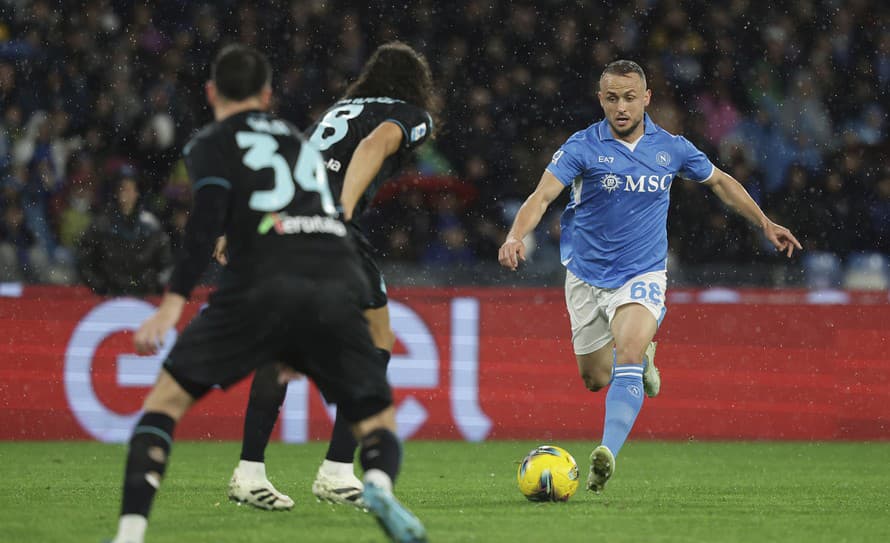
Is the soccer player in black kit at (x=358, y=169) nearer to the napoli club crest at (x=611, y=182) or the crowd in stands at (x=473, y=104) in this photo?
the napoli club crest at (x=611, y=182)

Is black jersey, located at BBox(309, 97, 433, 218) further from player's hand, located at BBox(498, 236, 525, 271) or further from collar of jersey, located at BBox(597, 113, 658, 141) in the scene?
collar of jersey, located at BBox(597, 113, 658, 141)

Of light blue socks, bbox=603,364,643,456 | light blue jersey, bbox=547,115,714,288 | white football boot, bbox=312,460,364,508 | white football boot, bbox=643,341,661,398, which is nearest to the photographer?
white football boot, bbox=312,460,364,508

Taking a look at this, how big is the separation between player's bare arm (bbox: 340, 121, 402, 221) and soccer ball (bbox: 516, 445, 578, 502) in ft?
5.20

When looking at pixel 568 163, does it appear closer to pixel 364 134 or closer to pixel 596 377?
pixel 596 377

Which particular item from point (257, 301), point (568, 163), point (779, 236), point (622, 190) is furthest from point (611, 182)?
point (257, 301)

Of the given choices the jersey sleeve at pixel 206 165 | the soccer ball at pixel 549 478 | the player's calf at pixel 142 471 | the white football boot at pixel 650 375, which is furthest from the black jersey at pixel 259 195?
the white football boot at pixel 650 375

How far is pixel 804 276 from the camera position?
12.1 m

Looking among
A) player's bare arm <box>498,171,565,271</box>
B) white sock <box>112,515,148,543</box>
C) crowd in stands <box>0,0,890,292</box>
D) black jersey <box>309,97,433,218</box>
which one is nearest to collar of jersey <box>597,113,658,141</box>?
player's bare arm <box>498,171,565,271</box>

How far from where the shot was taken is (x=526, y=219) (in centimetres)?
748

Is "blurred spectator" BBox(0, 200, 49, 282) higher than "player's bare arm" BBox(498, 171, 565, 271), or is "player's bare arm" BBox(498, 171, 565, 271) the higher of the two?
"player's bare arm" BBox(498, 171, 565, 271)

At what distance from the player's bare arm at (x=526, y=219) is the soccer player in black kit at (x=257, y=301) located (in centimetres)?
205

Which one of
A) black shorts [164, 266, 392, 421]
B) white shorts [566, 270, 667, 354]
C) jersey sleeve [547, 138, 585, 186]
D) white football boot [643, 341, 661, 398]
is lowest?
white football boot [643, 341, 661, 398]

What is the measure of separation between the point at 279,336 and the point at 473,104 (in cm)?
1015

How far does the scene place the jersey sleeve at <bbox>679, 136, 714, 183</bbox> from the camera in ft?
26.5
